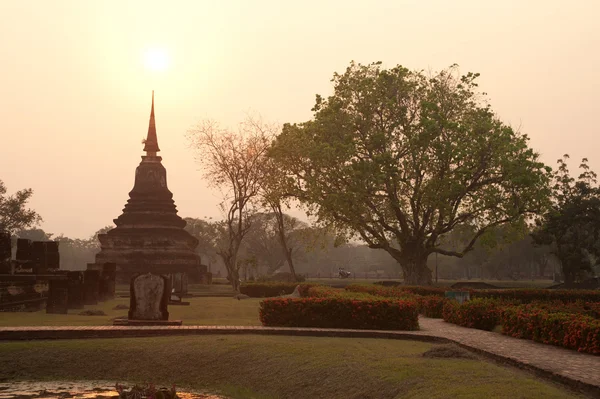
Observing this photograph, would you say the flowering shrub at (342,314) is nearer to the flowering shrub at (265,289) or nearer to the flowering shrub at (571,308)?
the flowering shrub at (571,308)

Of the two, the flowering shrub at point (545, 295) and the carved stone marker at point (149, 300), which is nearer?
the carved stone marker at point (149, 300)

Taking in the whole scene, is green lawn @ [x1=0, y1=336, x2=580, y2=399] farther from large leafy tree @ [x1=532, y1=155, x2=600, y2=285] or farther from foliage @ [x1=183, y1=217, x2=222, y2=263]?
foliage @ [x1=183, y1=217, x2=222, y2=263]

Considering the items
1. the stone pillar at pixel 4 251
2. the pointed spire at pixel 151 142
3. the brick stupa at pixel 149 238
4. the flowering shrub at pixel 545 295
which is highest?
the pointed spire at pixel 151 142

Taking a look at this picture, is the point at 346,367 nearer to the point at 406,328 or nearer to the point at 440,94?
the point at 406,328

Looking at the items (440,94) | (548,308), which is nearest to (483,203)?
(440,94)

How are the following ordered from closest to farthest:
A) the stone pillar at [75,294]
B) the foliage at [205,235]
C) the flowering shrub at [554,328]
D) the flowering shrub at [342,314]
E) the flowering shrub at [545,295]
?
the flowering shrub at [554,328] → the flowering shrub at [342,314] → the stone pillar at [75,294] → the flowering shrub at [545,295] → the foliage at [205,235]

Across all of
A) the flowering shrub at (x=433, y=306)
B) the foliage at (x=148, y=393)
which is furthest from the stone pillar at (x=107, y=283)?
the foliage at (x=148, y=393)

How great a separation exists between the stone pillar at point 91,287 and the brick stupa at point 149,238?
20.7 meters

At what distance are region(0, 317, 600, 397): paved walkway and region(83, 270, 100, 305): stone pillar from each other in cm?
1260

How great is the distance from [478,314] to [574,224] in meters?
45.4

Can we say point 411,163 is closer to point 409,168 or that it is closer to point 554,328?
point 409,168

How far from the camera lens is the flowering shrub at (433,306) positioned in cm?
2466

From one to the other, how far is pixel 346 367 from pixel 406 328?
663 centimetres

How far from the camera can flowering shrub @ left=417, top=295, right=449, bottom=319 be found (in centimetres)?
2466
